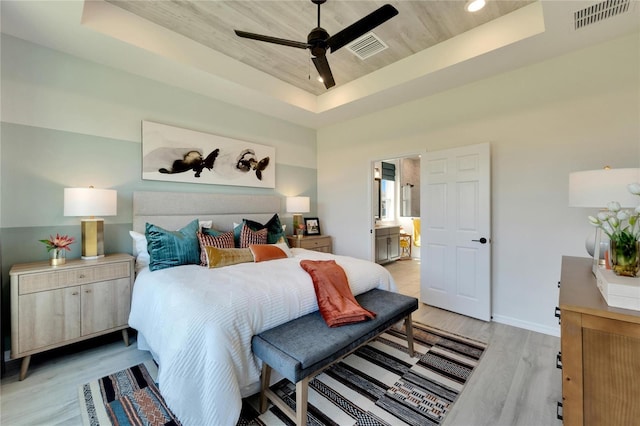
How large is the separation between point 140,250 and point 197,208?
0.83 m

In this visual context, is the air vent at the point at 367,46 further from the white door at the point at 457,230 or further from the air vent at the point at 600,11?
the air vent at the point at 600,11

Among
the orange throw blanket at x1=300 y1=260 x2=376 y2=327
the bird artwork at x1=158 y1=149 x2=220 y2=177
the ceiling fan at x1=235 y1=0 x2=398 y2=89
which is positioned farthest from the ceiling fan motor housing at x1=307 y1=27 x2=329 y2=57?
the bird artwork at x1=158 y1=149 x2=220 y2=177

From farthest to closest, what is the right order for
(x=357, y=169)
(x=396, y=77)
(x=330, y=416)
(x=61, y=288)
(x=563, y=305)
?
(x=357, y=169) < (x=396, y=77) < (x=61, y=288) < (x=330, y=416) < (x=563, y=305)

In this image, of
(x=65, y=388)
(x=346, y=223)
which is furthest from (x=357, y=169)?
(x=65, y=388)

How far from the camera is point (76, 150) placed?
267 cm

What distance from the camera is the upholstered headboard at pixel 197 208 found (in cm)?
304

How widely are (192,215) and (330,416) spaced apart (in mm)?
2720

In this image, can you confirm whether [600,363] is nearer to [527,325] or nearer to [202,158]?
[527,325]

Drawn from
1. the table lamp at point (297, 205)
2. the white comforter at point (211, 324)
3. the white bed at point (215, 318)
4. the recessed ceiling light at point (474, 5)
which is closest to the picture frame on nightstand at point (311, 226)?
the table lamp at point (297, 205)

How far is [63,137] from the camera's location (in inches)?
103

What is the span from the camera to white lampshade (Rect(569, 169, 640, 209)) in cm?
155

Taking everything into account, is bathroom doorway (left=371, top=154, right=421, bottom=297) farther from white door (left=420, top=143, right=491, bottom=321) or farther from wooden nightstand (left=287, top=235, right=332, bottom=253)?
white door (left=420, top=143, right=491, bottom=321)

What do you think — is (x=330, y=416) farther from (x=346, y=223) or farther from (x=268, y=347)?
(x=346, y=223)

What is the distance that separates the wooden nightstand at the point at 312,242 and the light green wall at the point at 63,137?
170 centimetres
